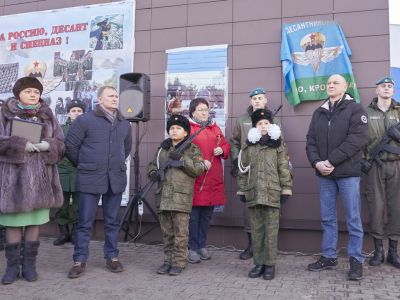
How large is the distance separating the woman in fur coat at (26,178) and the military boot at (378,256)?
3.34 metres

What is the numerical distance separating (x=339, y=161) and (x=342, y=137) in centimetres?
25

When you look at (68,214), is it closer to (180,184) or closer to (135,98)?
(135,98)

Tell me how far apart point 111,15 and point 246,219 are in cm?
363

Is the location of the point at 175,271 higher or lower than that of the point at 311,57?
lower

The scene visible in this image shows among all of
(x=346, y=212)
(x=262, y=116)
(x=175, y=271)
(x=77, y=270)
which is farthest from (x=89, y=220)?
(x=346, y=212)

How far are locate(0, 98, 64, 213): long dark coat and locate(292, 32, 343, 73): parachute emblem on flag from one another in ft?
10.3

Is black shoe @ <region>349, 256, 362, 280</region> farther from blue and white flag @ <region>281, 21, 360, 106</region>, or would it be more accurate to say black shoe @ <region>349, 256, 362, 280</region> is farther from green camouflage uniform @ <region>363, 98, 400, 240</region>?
blue and white flag @ <region>281, 21, 360, 106</region>

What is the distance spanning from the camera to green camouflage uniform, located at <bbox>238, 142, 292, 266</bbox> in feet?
13.6

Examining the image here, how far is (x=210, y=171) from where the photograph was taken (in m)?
5.04

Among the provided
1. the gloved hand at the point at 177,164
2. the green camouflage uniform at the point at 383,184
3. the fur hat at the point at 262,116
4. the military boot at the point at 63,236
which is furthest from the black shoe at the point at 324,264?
the military boot at the point at 63,236

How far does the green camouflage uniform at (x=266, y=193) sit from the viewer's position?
4.15 m

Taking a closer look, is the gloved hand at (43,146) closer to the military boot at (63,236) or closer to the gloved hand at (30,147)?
the gloved hand at (30,147)

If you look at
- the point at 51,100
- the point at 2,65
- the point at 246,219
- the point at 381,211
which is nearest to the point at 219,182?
the point at 246,219

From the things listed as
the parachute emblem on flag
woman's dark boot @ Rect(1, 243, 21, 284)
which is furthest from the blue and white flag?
woman's dark boot @ Rect(1, 243, 21, 284)
